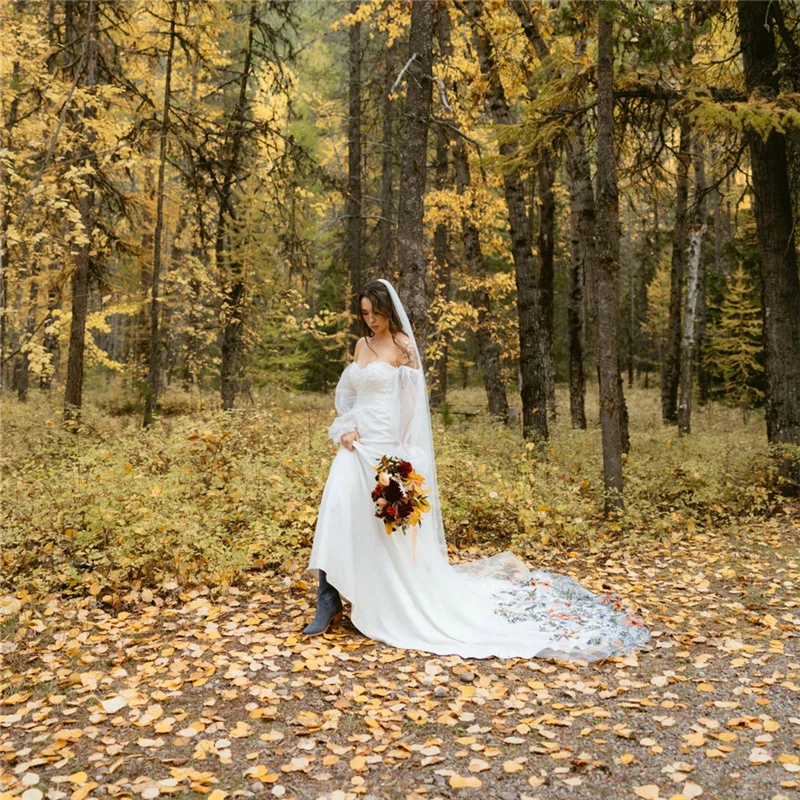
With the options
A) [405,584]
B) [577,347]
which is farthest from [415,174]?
[577,347]

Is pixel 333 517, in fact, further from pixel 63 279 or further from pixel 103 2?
pixel 103 2

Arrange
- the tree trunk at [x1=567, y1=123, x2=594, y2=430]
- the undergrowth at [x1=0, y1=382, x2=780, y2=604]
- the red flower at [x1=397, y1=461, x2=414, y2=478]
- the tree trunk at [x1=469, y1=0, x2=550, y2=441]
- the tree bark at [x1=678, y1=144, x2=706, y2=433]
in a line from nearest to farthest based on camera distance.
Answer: the red flower at [x1=397, y1=461, x2=414, y2=478] < the undergrowth at [x1=0, y1=382, x2=780, y2=604] < the tree trunk at [x1=469, y1=0, x2=550, y2=441] < the tree trunk at [x1=567, y1=123, x2=594, y2=430] < the tree bark at [x1=678, y1=144, x2=706, y2=433]

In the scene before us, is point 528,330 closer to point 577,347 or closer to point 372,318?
point 577,347

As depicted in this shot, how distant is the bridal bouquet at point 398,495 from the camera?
517cm

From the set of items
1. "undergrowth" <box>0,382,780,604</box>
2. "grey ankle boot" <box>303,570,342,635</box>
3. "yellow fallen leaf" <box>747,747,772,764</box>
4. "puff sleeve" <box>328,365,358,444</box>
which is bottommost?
"yellow fallen leaf" <box>747,747,772,764</box>

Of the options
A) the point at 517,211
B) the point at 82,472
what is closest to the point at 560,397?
the point at 517,211

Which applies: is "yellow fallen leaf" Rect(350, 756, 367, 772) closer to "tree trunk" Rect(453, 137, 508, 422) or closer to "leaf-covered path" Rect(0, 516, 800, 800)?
"leaf-covered path" Rect(0, 516, 800, 800)

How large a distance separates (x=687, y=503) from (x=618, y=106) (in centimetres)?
562

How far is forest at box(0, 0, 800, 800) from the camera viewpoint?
377cm

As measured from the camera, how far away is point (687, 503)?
893 cm

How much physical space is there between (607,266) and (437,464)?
3059mm

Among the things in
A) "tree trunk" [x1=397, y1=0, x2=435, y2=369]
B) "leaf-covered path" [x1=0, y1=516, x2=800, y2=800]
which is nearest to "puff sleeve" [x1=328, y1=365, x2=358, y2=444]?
"leaf-covered path" [x1=0, y1=516, x2=800, y2=800]

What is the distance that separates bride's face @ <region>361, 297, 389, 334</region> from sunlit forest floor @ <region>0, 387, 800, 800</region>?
241cm

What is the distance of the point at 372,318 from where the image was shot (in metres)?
A: 5.48
